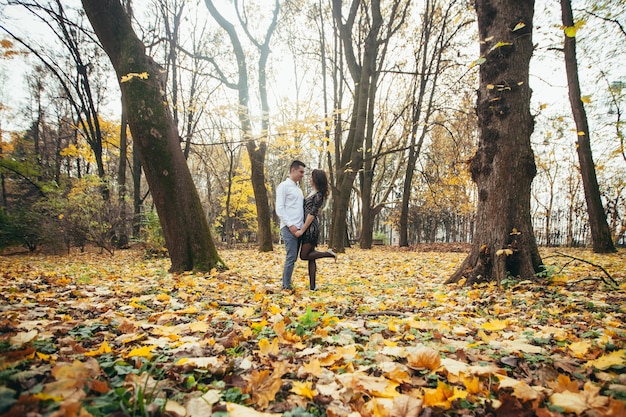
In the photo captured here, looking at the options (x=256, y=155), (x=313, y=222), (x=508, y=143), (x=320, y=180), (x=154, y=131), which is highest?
(x=256, y=155)

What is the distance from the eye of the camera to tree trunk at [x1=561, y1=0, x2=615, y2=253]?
7.97 metres

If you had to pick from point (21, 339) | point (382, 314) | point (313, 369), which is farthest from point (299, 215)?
point (21, 339)

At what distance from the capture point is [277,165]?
89.2ft

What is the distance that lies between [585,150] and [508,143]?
6.58 metres

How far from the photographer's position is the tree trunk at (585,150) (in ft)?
26.1

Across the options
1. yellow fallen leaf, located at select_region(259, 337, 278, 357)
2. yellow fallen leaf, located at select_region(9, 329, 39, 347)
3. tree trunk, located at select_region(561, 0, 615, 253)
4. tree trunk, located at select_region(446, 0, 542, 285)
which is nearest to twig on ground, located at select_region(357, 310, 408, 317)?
yellow fallen leaf, located at select_region(259, 337, 278, 357)

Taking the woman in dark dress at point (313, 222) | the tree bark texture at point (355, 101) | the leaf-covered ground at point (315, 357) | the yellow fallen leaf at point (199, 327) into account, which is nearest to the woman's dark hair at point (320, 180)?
the woman in dark dress at point (313, 222)

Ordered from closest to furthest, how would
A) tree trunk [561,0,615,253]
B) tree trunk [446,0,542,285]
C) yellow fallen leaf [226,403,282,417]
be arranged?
yellow fallen leaf [226,403,282,417]
tree trunk [446,0,542,285]
tree trunk [561,0,615,253]

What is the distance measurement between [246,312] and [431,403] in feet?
5.90

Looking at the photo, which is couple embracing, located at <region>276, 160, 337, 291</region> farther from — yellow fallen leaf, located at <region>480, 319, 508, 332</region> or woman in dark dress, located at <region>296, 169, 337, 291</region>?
yellow fallen leaf, located at <region>480, 319, 508, 332</region>

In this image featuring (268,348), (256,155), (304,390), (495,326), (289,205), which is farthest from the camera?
(256,155)

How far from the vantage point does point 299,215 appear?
400cm

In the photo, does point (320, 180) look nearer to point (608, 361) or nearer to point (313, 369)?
point (313, 369)

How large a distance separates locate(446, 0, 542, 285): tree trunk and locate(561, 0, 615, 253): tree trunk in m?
5.95
